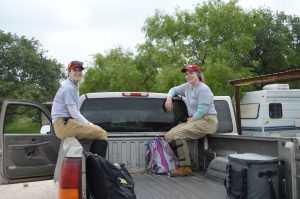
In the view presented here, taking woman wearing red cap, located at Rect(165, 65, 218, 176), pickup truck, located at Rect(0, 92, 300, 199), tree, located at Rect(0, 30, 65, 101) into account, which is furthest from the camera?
tree, located at Rect(0, 30, 65, 101)

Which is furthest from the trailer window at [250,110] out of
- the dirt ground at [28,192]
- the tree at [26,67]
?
the tree at [26,67]

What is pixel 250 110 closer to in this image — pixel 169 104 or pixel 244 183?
pixel 169 104

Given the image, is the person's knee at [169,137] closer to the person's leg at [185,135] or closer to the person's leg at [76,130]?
the person's leg at [185,135]

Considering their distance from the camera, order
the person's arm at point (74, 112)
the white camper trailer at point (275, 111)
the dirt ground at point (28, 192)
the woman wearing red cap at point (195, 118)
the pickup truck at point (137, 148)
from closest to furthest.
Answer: the pickup truck at point (137, 148), the person's arm at point (74, 112), the woman wearing red cap at point (195, 118), the dirt ground at point (28, 192), the white camper trailer at point (275, 111)

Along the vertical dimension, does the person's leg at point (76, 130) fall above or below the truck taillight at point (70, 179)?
above

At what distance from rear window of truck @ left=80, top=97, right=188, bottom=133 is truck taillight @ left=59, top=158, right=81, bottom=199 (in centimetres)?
265

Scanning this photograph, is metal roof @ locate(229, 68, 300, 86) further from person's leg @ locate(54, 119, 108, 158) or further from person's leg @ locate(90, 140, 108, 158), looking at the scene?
person's leg @ locate(54, 119, 108, 158)

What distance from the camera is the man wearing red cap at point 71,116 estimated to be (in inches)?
209

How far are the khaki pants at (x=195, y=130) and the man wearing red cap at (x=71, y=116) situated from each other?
3.38 feet

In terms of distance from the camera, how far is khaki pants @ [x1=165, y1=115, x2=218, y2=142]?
237 inches

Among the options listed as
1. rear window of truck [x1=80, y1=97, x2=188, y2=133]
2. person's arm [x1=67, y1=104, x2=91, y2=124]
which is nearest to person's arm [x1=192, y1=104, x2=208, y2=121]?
rear window of truck [x1=80, y1=97, x2=188, y2=133]

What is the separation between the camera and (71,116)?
5336mm

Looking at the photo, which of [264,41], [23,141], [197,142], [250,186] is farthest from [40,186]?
[264,41]

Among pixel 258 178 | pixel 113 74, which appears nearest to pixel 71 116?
pixel 258 178
